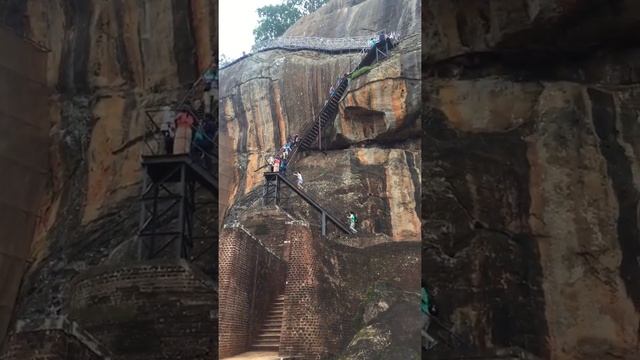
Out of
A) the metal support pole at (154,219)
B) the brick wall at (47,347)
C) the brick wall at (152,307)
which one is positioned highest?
the metal support pole at (154,219)

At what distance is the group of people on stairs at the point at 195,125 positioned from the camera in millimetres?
2434

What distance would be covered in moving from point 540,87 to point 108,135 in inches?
68.4

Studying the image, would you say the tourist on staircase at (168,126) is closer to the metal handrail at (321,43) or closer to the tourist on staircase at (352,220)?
the tourist on staircase at (352,220)

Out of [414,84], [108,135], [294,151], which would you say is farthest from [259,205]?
[108,135]

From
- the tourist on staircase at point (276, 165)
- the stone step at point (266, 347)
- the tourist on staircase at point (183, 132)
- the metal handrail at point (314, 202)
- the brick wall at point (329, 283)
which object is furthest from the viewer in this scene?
the tourist on staircase at point (276, 165)

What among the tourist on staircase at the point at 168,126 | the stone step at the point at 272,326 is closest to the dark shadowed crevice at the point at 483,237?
the tourist on staircase at the point at 168,126

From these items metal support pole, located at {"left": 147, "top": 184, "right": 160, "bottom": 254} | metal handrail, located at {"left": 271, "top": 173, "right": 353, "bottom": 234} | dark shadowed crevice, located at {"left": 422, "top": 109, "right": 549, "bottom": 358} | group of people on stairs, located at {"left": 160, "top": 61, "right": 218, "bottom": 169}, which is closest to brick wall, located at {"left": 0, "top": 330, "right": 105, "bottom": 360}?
metal support pole, located at {"left": 147, "top": 184, "right": 160, "bottom": 254}

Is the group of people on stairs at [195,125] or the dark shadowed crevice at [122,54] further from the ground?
the dark shadowed crevice at [122,54]

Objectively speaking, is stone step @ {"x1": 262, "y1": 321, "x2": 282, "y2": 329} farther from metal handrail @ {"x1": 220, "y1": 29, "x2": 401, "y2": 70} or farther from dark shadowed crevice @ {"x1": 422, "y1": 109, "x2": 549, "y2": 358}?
dark shadowed crevice @ {"x1": 422, "y1": 109, "x2": 549, "y2": 358}

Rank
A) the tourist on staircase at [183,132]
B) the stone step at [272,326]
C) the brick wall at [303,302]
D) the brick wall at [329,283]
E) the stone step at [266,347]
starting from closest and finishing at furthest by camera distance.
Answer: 1. the tourist on staircase at [183,132]
2. the brick wall at [303,302]
3. the brick wall at [329,283]
4. the stone step at [266,347]
5. the stone step at [272,326]

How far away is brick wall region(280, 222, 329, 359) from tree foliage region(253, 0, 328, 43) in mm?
9724

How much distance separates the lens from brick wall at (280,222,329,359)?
12.4 meters

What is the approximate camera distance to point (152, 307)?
2314 mm

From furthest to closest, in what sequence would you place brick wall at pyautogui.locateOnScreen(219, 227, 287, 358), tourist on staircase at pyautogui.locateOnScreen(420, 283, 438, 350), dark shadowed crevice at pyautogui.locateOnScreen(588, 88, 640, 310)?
brick wall at pyautogui.locateOnScreen(219, 227, 287, 358), tourist on staircase at pyautogui.locateOnScreen(420, 283, 438, 350), dark shadowed crevice at pyautogui.locateOnScreen(588, 88, 640, 310)
